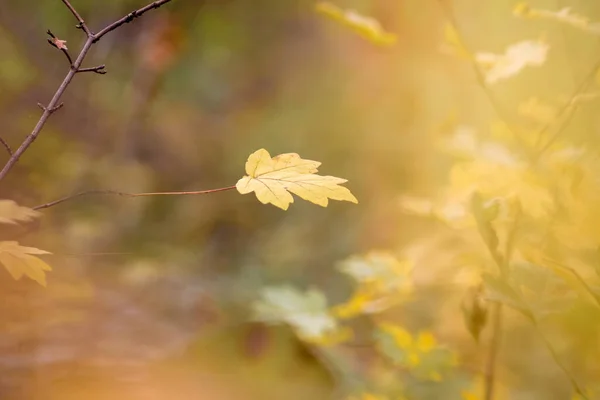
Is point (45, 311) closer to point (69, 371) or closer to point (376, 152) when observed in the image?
point (69, 371)

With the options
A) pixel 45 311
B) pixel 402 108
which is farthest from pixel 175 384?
pixel 402 108

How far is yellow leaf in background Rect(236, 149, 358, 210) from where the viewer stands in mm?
413

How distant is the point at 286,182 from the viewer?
43 centimetres

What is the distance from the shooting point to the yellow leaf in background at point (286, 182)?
0.41 metres

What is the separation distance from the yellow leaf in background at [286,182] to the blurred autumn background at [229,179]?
0.49 metres

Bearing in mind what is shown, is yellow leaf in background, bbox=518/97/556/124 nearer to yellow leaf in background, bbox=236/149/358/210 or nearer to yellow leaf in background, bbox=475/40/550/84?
yellow leaf in background, bbox=475/40/550/84

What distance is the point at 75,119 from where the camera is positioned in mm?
1191

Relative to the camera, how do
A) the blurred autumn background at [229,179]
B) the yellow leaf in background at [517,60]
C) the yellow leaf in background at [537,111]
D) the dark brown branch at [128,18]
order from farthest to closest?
1. the blurred autumn background at [229,179]
2. the yellow leaf in background at [537,111]
3. the yellow leaf in background at [517,60]
4. the dark brown branch at [128,18]

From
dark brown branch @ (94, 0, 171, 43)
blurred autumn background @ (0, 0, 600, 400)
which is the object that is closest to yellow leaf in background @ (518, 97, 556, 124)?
blurred autumn background @ (0, 0, 600, 400)

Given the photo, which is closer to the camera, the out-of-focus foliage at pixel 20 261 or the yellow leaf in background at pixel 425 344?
the out-of-focus foliage at pixel 20 261

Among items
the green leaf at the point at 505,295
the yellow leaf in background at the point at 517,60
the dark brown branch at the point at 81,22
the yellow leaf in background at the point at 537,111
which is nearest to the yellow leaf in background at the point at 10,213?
the dark brown branch at the point at 81,22

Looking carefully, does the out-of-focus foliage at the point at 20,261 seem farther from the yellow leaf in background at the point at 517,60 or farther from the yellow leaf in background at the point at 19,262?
the yellow leaf in background at the point at 517,60

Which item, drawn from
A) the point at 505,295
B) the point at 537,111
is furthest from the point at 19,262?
the point at 537,111

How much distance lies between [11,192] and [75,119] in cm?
50
